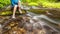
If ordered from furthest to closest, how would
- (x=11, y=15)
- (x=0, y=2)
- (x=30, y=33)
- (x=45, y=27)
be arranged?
1. (x=0, y=2)
2. (x=11, y=15)
3. (x=45, y=27)
4. (x=30, y=33)

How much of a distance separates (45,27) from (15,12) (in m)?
1.84

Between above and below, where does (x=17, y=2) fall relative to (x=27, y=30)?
above

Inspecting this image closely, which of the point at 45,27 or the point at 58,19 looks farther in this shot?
the point at 58,19

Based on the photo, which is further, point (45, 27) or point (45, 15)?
point (45, 15)

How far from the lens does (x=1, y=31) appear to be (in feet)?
21.9

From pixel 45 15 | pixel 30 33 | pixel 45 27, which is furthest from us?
pixel 45 15

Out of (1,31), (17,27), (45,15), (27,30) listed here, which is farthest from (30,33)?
(45,15)

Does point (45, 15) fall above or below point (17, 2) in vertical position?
below

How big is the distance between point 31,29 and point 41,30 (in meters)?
0.41

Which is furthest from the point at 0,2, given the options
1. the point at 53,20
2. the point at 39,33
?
the point at 39,33

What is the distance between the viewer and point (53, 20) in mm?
8133

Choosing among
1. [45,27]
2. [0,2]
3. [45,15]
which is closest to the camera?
[45,27]

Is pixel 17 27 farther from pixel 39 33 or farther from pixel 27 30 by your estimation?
pixel 39 33

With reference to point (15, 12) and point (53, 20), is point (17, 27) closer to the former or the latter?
point (15, 12)
